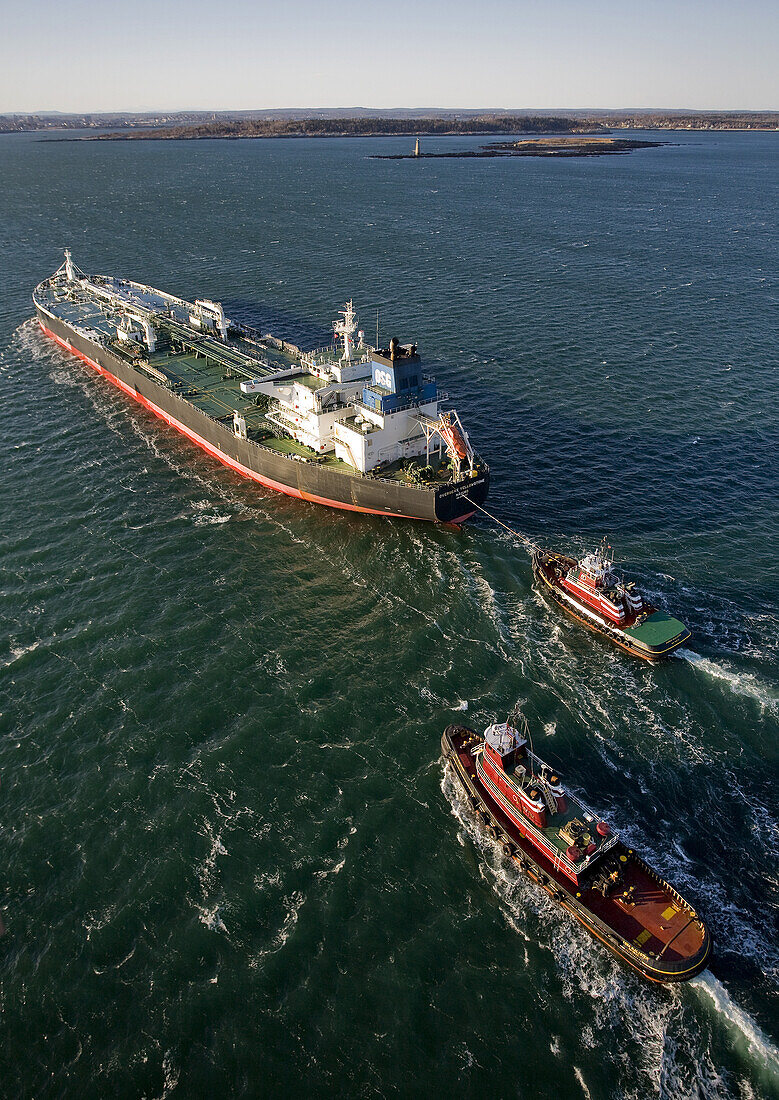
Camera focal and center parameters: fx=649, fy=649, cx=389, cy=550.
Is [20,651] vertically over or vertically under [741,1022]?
over

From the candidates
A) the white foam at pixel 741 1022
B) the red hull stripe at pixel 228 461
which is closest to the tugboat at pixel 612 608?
the red hull stripe at pixel 228 461

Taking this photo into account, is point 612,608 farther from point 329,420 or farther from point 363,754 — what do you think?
point 329,420

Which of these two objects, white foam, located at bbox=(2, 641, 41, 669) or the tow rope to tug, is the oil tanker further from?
white foam, located at bbox=(2, 641, 41, 669)

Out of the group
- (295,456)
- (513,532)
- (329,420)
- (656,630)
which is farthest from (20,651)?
(656,630)

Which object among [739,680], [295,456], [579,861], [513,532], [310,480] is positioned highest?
[295,456]

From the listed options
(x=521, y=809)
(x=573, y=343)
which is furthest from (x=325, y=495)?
(x=573, y=343)

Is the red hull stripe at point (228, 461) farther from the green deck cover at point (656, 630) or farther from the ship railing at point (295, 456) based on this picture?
the green deck cover at point (656, 630)
